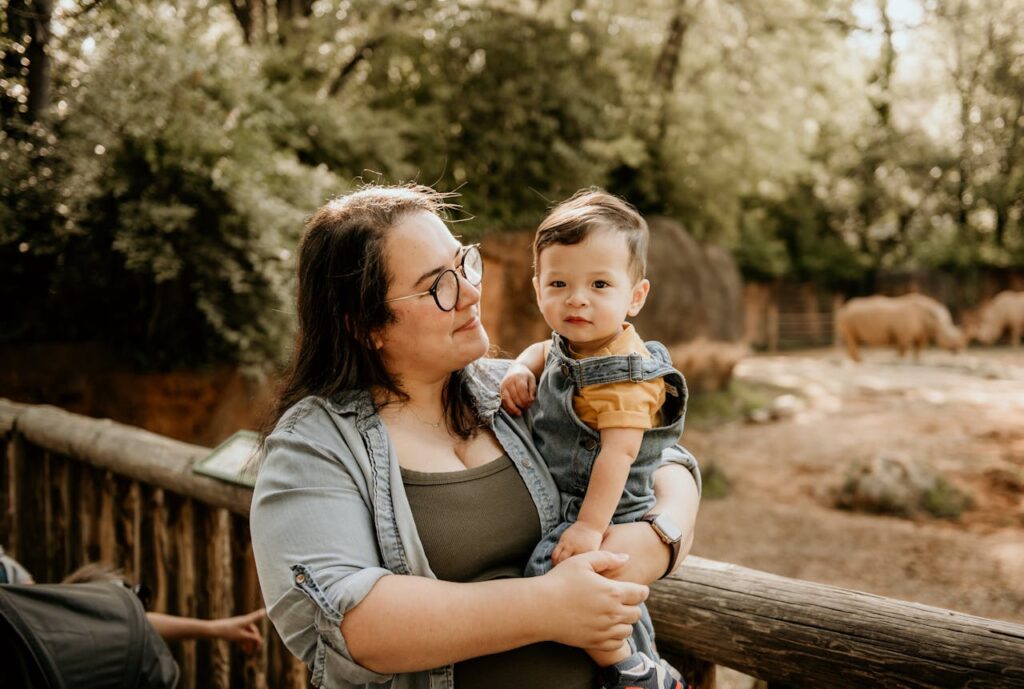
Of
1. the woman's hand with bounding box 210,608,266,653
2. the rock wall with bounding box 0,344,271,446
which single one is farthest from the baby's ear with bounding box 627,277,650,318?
the rock wall with bounding box 0,344,271,446

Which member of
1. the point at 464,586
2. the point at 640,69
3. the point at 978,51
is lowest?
the point at 464,586

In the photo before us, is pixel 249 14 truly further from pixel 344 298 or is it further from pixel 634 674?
pixel 634 674

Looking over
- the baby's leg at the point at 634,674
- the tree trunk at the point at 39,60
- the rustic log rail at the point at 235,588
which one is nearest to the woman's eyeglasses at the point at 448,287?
the baby's leg at the point at 634,674

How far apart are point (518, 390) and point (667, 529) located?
1.46ft

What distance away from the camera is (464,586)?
116 centimetres

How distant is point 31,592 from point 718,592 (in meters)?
1.72

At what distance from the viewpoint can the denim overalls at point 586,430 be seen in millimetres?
1439

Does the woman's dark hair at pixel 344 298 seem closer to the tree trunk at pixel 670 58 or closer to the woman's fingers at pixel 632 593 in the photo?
the woman's fingers at pixel 632 593

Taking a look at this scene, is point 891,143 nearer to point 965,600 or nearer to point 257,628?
point 965,600

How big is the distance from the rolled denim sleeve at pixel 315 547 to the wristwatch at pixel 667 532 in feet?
1.72

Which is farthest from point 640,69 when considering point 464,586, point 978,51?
point 978,51

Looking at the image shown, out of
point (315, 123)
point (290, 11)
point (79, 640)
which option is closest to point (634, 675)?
point (79, 640)

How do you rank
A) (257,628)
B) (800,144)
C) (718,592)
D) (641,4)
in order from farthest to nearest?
(800,144), (641,4), (257,628), (718,592)

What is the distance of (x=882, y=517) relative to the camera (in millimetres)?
Answer: 6766
